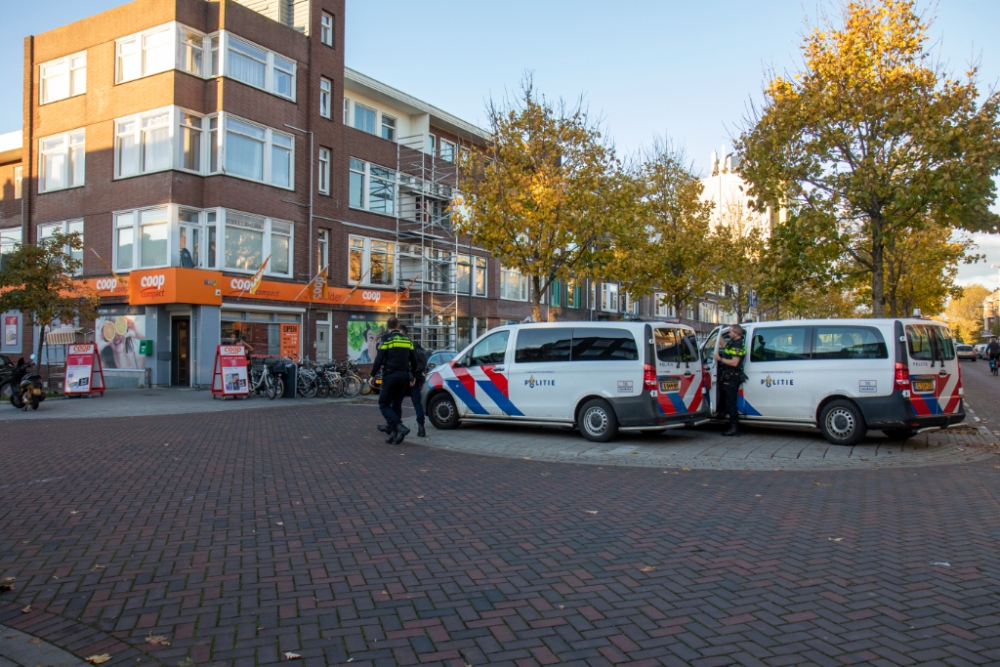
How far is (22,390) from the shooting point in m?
16.6

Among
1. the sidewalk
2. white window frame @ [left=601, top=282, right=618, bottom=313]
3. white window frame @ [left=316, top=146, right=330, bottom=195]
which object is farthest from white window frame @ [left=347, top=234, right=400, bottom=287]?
white window frame @ [left=601, top=282, right=618, bottom=313]

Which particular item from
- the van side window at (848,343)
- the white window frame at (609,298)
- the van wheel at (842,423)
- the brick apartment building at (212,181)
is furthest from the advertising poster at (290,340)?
the white window frame at (609,298)

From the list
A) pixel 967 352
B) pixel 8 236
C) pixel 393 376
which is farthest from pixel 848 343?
pixel 967 352

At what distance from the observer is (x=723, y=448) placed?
429 inches

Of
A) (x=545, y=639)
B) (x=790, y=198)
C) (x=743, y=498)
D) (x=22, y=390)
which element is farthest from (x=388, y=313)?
(x=545, y=639)

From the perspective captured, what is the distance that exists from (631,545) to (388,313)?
2705 cm

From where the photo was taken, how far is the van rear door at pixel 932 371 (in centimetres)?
1070

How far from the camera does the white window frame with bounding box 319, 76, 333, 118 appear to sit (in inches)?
1126

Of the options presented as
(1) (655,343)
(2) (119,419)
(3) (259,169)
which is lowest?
(2) (119,419)

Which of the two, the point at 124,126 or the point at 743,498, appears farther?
the point at 124,126

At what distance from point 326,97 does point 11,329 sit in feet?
50.5

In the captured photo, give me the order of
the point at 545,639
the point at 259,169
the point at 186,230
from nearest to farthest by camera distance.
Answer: the point at 545,639, the point at 186,230, the point at 259,169

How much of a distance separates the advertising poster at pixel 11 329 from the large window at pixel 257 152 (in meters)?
12.0

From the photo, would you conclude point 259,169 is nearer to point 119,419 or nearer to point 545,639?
point 119,419
